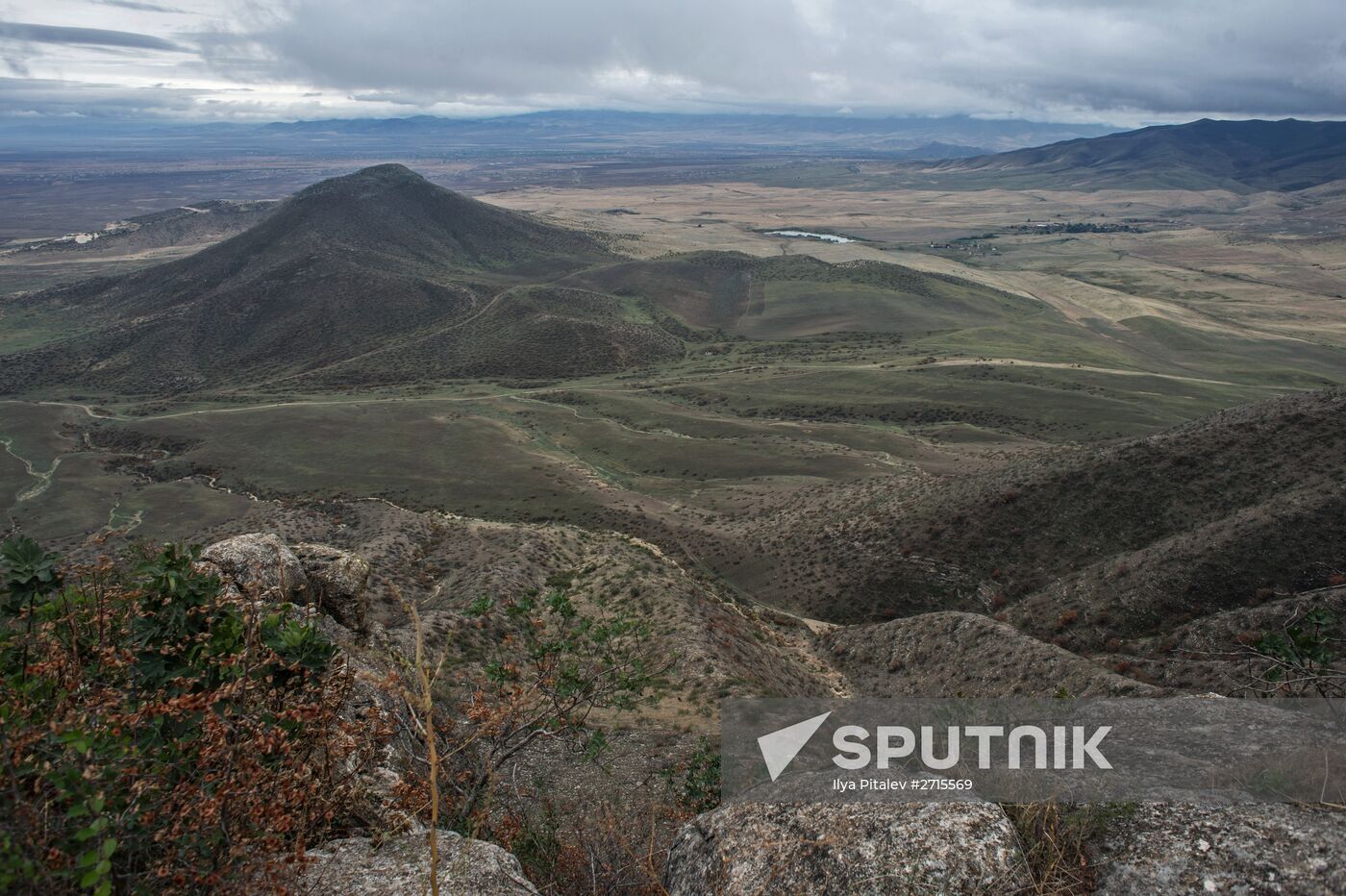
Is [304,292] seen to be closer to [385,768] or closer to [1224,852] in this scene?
[385,768]

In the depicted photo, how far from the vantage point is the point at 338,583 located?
62.4 ft

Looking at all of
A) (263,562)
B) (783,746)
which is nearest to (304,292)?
(263,562)

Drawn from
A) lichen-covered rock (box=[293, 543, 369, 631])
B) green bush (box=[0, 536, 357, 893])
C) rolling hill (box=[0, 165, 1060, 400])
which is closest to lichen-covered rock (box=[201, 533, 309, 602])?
lichen-covered rock (box=[293, 543, 369, 631])

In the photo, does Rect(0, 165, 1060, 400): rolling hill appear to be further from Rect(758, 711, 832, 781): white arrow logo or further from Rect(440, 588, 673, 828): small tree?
Rect(440, 588, 673, 828): small tree

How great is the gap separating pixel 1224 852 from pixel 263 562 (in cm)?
1862

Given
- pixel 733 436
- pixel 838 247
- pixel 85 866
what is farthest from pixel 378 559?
pixel 838 247

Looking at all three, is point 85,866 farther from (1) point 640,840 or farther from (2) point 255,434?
(2) point 255,434

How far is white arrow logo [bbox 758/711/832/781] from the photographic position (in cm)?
864

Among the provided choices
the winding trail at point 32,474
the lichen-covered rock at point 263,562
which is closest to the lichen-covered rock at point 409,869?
the lichen-covered rock at point 263,562

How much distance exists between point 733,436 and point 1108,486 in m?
33.9

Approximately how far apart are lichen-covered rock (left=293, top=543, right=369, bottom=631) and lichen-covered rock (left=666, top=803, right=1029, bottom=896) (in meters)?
14.8

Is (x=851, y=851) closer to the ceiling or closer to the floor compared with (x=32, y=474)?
closer to the ceiling

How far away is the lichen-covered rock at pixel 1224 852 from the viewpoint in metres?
5.06

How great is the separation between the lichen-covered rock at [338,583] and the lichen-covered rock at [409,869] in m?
13.9
